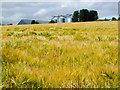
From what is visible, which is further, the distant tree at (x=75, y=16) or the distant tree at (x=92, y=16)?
the distant tree at (x=75, y=16)

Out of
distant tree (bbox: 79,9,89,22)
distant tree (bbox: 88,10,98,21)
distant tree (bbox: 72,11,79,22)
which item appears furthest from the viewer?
distant tree (bbox: 72,11,79,22)

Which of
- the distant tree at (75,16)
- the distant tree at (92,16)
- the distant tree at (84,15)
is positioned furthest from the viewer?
the distant tree at (75,16)

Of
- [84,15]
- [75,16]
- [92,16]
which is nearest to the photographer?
[84,15]

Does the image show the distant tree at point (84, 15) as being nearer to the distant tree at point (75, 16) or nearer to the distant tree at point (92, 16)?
the distant tree at point (92, 16)

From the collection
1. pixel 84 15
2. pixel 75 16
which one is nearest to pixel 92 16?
pixel 84 15

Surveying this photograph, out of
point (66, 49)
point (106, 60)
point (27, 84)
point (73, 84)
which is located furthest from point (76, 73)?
point (66, 49)

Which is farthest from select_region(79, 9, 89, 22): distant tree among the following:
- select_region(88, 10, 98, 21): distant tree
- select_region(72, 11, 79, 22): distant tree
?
select_region(72, 11, 79, 22): distant tree

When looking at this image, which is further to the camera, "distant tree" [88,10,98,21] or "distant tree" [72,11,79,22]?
"distant tree" [72,11,79,22]

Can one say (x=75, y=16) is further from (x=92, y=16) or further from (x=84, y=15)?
(x=92, y=16)

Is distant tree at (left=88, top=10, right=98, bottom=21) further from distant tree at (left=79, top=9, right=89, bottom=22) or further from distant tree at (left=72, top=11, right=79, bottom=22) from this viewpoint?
distant tree at (left=72, top=11, right=79, bottom=22)

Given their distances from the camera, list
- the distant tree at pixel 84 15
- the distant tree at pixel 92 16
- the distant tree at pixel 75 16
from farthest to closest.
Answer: the distant tree at pixel 75 16, the distant tree at pixel 92 16, the distant tree at pixel 84 15

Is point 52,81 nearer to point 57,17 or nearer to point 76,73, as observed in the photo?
point 76,73

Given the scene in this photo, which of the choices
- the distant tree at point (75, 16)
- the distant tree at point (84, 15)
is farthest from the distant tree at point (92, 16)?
the distant tree at point (75, 16)

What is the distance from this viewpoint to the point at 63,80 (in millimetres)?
1932
